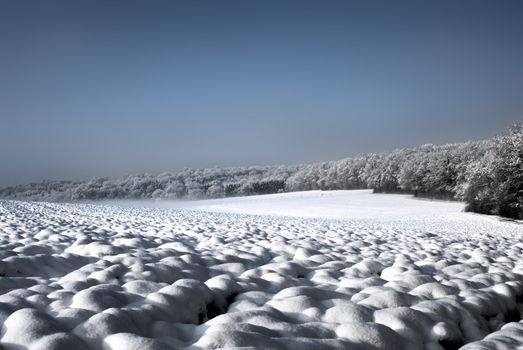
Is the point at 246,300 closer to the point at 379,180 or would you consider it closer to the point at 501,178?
the point at 501,178

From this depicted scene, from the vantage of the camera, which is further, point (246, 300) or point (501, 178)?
point (501, 178)

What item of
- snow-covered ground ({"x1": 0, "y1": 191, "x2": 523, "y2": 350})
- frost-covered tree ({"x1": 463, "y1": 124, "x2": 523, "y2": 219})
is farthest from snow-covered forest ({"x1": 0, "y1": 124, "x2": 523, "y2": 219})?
snow-covered ground ({"x1": 0, "y1": 191, "x2": 523, "y2": 350})

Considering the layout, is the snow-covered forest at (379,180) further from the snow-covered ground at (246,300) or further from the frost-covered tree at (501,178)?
the snow-covered ground at (246,300)

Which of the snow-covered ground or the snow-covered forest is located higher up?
the snow-covered forest

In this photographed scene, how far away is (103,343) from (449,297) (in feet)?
12.7

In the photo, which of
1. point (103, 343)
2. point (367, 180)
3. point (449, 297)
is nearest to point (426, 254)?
point (449, 297)

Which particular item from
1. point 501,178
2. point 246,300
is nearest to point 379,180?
point 501,178

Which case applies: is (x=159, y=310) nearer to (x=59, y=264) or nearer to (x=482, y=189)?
(x=59, y=264)

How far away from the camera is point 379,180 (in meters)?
68.1

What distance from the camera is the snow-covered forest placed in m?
30.8

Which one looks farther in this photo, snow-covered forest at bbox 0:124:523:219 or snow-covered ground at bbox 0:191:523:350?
snow-covered forest at bbox 0:124:523:219

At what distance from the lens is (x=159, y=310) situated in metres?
3.78

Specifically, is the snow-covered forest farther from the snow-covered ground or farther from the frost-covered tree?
the snow-covered ground

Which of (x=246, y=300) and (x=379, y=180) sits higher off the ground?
(x=379, y=180)
